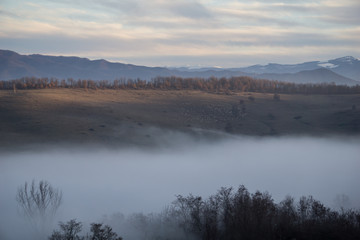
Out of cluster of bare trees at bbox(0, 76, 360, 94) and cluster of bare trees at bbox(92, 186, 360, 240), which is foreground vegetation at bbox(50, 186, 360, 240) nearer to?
cluster of bare trees at bbox(92, 186, 360, 240)

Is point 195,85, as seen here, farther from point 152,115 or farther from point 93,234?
point 93,234

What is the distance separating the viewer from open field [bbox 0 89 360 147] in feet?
314

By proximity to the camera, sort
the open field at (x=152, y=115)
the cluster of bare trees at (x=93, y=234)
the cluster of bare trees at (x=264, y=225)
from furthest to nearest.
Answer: the open field at (x=152, y=115) < the cluster of bare trees at (x=264, y=225) < the cluster of bare trees at (x=93, y=234)

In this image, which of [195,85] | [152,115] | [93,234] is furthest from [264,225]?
[195,85]

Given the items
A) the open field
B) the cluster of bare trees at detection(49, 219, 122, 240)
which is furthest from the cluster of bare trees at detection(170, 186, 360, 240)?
the open field

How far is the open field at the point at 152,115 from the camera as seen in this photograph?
314 ft

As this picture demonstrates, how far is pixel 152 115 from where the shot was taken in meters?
117

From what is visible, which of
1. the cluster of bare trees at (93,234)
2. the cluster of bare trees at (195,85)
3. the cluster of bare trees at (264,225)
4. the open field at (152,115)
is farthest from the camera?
the cluster of bare trees at (195,85)

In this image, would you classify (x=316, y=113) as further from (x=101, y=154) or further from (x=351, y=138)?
(x=101, y=154)

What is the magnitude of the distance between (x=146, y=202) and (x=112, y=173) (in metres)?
22.8

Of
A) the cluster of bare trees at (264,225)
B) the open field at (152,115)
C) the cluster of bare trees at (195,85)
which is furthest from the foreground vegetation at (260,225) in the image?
the cluster of bare trees at (195,85)

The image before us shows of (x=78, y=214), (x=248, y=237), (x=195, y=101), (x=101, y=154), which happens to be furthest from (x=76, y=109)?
(x=248, y=237)

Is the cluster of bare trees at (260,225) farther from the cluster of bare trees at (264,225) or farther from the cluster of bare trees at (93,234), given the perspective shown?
the cluster of bare trees at (93,234)

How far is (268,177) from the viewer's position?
339ft
